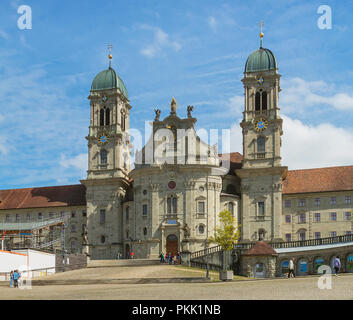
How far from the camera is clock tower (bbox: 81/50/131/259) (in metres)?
83.6

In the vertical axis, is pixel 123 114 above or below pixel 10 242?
above

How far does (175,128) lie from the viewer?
3137 inches

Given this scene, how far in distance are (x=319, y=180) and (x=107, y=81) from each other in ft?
108

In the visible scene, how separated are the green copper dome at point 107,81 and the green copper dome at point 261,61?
19014 mm

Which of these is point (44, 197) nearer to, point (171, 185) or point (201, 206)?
point (171, 185)

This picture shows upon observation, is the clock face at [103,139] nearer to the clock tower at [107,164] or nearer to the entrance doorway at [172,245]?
the clock tower at [107,164]

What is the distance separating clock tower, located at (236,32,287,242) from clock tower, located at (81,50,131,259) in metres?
17.1

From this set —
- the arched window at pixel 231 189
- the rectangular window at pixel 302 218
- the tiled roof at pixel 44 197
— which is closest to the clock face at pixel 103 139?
the tiled roof at pixel 44 197

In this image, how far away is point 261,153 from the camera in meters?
79.9

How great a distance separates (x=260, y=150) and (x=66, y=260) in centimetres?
2962

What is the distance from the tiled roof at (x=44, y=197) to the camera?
90438 mm

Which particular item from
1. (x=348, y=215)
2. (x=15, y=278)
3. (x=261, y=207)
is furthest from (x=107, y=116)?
(x=15, y=278)
